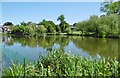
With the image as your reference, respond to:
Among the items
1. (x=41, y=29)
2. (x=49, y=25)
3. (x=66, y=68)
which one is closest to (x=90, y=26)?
(x=49, y=25)

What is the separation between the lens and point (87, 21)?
36.8 m

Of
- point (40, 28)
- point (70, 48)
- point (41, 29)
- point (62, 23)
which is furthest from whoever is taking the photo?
point (62, 23)

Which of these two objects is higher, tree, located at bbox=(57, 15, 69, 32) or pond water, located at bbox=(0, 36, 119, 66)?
tree, located at bbox=(57, 15, 69, 32)

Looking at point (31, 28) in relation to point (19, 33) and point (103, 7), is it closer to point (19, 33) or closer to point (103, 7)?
point (19, 33)

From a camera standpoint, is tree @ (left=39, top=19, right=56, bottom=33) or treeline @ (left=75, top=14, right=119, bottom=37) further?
tree @ (left=39, top=19, right=56, bottom=33)

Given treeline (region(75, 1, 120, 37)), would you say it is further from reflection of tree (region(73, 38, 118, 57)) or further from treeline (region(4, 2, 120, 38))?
reflection of tree (region(73, 38, 118, 57))

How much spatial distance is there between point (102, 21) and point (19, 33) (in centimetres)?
1111

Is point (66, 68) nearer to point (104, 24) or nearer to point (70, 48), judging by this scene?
point (70, 48)

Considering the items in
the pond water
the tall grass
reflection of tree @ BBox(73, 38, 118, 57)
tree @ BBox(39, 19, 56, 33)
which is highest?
tree @ BBox(39, 19, 56, 33)

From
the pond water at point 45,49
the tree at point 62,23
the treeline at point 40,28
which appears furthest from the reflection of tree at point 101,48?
the tree at point 62,23

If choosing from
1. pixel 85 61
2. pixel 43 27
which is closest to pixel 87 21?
pixel 43 27

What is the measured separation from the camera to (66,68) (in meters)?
3.13

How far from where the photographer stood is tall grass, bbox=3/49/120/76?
292cm

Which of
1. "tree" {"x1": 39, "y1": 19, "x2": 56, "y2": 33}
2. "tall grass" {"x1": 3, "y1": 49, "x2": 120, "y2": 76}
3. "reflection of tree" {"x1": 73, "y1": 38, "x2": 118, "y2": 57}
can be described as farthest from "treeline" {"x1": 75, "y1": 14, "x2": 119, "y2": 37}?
"tall grass" {"x1": 3, "y1": 49, "x2": 120, "y2": 76}
